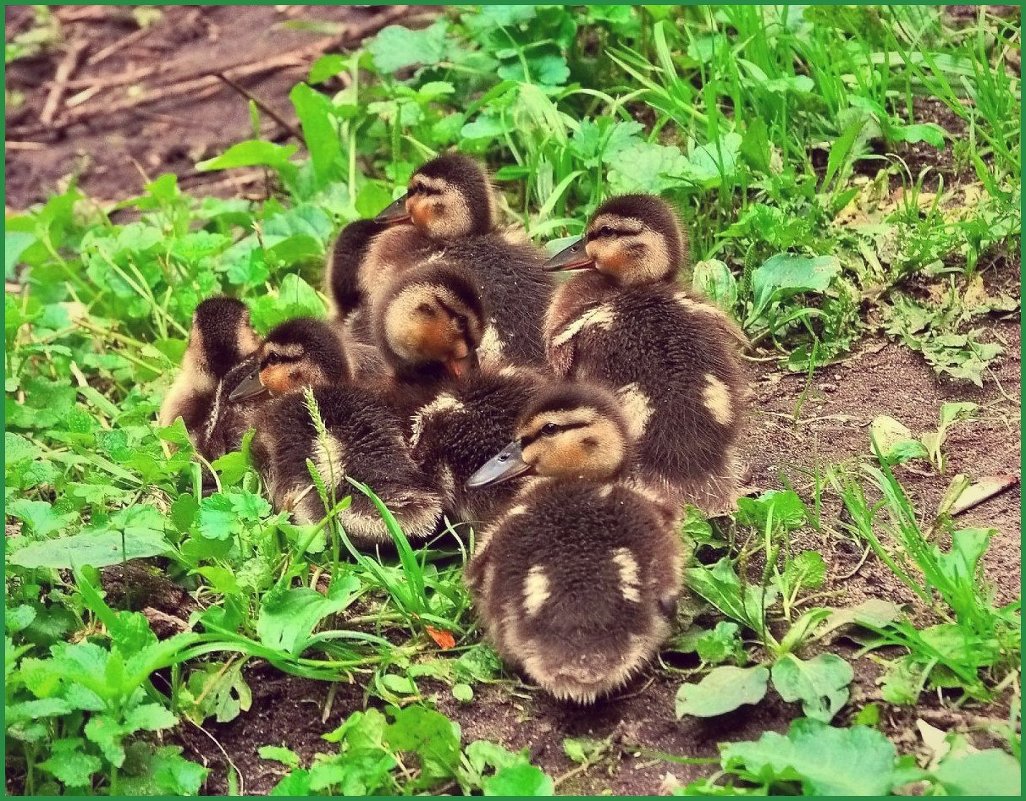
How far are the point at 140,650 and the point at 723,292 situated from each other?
6.75 ft

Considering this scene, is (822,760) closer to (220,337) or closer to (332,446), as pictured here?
(332,446)

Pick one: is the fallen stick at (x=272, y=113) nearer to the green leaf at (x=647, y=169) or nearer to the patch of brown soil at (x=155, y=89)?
the patch of brown soil at (x=155, y=89)

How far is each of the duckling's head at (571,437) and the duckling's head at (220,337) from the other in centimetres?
107

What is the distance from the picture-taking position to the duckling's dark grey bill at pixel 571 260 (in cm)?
360

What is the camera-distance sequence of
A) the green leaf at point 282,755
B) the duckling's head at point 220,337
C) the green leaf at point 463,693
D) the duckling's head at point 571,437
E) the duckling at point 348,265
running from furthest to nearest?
the duckling at point 348,265
the duckling's head at point 220,337
the duckling's head at point 571,437
the green leaf at point 463,693
the green leaf at point 282,755

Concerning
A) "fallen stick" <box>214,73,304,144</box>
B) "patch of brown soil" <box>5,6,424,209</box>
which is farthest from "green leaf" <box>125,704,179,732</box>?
"patch of brown soil" <box>5,6,424,209</box>

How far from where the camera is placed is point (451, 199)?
3.87 m

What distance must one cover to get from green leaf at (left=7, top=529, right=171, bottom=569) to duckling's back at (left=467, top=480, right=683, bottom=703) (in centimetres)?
82

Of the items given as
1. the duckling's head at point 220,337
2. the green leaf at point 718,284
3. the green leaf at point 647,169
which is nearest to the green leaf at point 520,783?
the duckling's head at point 220,337

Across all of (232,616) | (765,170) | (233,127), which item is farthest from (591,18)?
(232,616)

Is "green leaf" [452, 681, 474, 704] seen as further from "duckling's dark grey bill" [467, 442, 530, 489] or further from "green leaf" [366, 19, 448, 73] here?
"green leaf" [366, 19, 448, 73]

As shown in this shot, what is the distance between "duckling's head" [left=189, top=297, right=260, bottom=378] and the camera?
3.71m

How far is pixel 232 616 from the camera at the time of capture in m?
2.94

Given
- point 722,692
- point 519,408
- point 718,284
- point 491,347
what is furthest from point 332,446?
point 718,284
